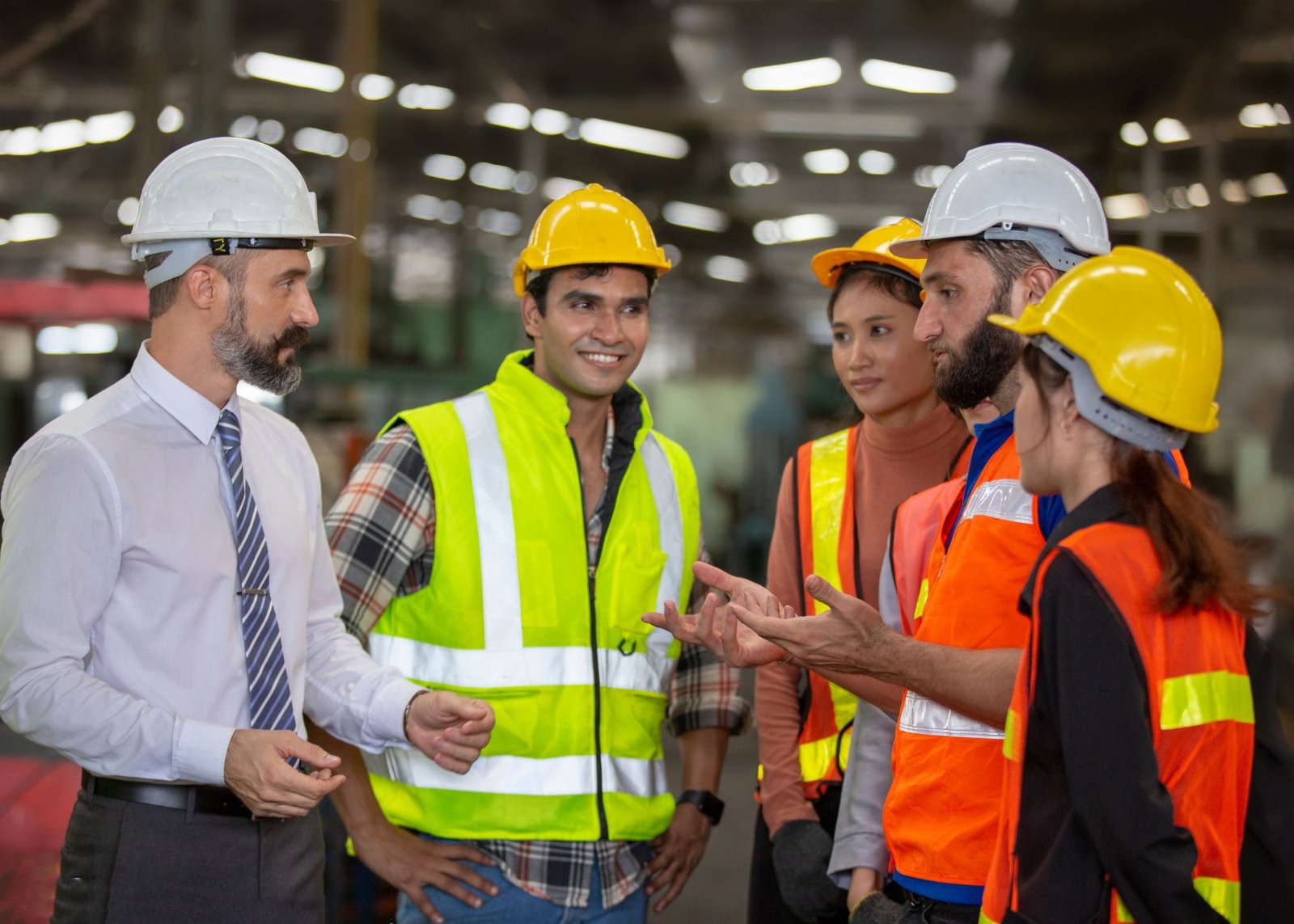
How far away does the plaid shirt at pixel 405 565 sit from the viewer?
7.38ft

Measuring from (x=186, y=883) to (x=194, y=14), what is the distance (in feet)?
25.2

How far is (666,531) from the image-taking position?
2.48 m

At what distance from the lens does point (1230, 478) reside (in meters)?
7.76

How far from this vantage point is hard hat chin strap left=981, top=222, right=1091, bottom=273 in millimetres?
1925

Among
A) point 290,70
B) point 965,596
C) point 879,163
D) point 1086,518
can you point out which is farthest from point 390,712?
point 290,70

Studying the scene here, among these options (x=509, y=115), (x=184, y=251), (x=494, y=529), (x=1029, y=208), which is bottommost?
(x=494, y=529)

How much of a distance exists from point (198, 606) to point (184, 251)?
1.85ft

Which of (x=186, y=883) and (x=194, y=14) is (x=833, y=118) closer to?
(x=194, y=14)

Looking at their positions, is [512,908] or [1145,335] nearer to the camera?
[1145,335]

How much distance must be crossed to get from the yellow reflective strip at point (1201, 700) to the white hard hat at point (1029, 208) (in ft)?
2.47

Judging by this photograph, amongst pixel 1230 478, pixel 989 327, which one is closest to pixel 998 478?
pixel 989 327

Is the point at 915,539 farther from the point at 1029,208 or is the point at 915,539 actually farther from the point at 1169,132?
the point at 1169,132

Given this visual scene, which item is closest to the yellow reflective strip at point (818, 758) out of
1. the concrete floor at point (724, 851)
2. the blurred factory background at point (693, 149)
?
the concrete floor at point (724, 851)

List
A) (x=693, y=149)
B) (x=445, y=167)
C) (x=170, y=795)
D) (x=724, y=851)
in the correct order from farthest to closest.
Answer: (x=445, y=167)
(x=693, y=149)
(x=724, y=851)
(x=170, y=795)
